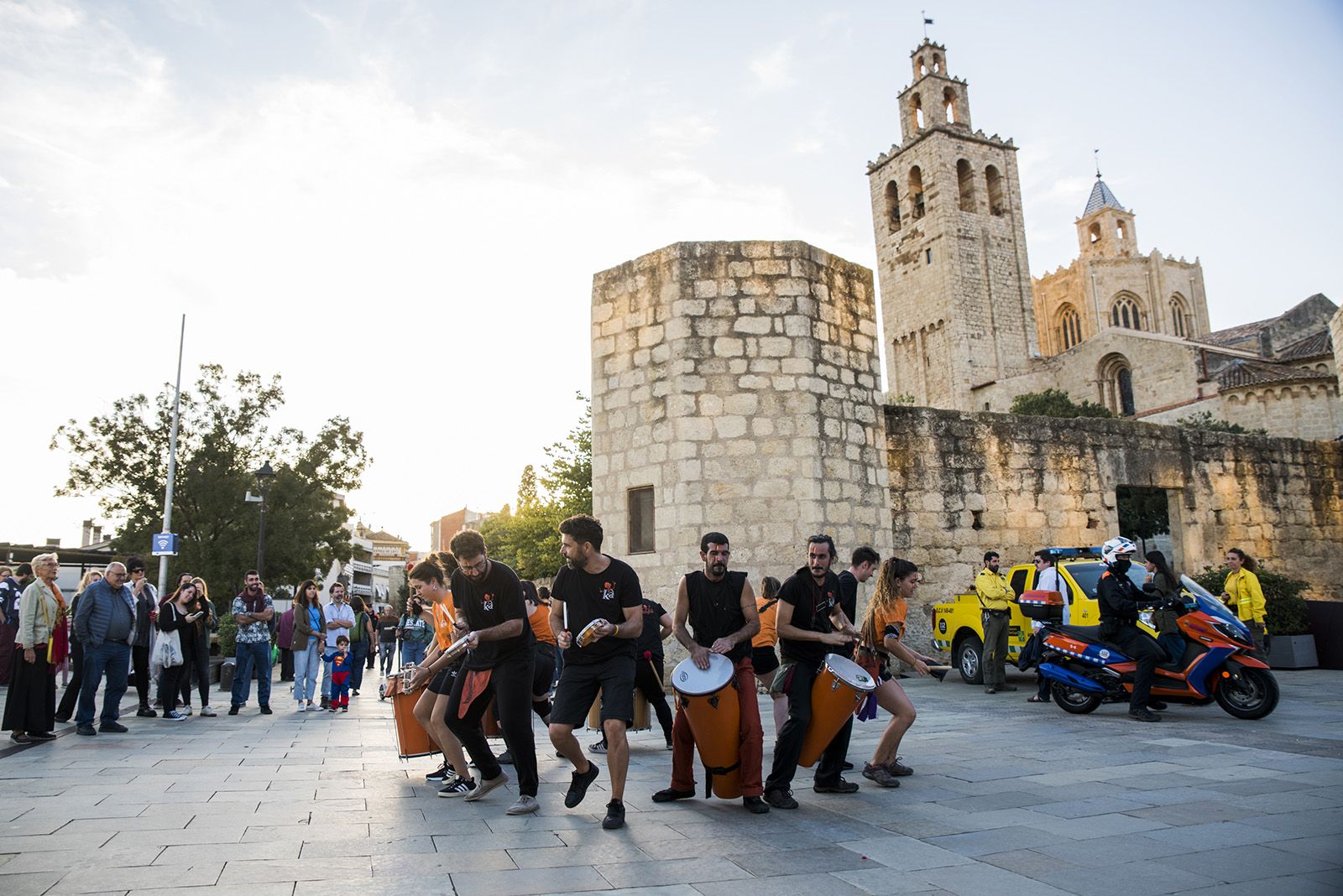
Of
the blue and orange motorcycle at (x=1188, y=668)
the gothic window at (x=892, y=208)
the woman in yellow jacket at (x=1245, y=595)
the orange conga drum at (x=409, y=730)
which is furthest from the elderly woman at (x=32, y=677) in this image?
the gothic window at (x=892, y=208)

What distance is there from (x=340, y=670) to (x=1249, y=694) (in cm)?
1013

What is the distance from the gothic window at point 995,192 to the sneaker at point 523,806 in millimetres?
70366

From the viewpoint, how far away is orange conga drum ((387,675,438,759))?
20.6 feet

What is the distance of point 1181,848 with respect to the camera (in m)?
3.99

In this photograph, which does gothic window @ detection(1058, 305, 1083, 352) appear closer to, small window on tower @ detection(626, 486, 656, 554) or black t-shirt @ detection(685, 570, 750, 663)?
small window on tower @ detection(626, 486, 656, 554)

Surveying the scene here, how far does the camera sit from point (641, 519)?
1145 centimetres

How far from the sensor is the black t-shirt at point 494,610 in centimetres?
524

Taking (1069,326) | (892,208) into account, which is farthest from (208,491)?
(1069,326)

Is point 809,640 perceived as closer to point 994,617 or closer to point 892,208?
point 994,617

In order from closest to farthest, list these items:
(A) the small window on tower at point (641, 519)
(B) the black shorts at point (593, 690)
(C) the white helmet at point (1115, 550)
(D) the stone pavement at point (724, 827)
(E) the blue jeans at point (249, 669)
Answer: (D) the stone pavement at point (724, 827)
(B) the black shorts at point (593, 690)
(C) the white helmet at point (1115, 550)
(E) the blue jeans at point (249, 669)
(A) the small window on tower at point (641, 519)

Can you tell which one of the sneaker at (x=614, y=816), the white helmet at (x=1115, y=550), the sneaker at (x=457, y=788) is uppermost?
the white helmet at (x=1115, y=550)

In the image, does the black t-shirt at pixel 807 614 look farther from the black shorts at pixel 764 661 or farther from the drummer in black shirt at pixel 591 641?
the drummer in black shirt at pixel 591 641

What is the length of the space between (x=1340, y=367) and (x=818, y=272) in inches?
583

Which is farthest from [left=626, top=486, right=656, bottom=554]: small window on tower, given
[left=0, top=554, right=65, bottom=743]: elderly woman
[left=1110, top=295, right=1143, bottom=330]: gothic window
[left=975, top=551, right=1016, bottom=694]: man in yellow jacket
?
[left=1110, top=295, right=1143, bottom=330]: gothic window
